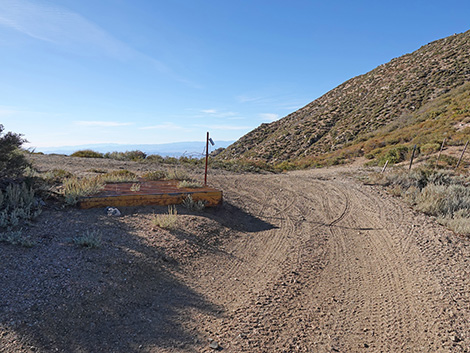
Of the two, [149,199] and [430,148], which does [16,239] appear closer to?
[149,199]

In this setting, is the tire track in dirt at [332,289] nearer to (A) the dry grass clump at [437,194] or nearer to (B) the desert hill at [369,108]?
→ (A) the dry grass clump at [437,194]

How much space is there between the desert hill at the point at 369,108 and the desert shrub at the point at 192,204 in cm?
2064

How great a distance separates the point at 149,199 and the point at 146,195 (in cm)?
12

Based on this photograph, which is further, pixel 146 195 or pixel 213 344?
pixel 146 195

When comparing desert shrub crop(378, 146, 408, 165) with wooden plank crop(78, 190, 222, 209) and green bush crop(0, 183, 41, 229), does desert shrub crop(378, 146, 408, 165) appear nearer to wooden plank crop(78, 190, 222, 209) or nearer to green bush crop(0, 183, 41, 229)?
wooden plank crop(78, 190, 222, 209)

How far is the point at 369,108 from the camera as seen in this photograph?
39.0 meters

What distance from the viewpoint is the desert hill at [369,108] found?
33438mm

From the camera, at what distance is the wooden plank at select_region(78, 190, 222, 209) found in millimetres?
6550

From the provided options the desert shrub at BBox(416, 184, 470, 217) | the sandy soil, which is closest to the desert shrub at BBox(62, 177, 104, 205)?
the sandy soil

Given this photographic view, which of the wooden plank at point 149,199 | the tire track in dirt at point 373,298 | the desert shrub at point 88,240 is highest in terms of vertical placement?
the wooden plank at point 149,199

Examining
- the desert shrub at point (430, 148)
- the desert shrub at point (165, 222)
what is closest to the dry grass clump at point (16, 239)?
the desert shrub at point (165, 222)

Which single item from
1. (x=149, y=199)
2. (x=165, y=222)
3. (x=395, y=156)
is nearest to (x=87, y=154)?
(x=149, y=199)

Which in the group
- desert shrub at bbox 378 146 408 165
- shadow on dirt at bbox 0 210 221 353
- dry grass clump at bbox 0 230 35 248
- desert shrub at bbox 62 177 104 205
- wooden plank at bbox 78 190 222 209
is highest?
desert shrub at bbox 378 146 408 165

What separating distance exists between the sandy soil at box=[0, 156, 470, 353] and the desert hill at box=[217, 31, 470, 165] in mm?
20387
